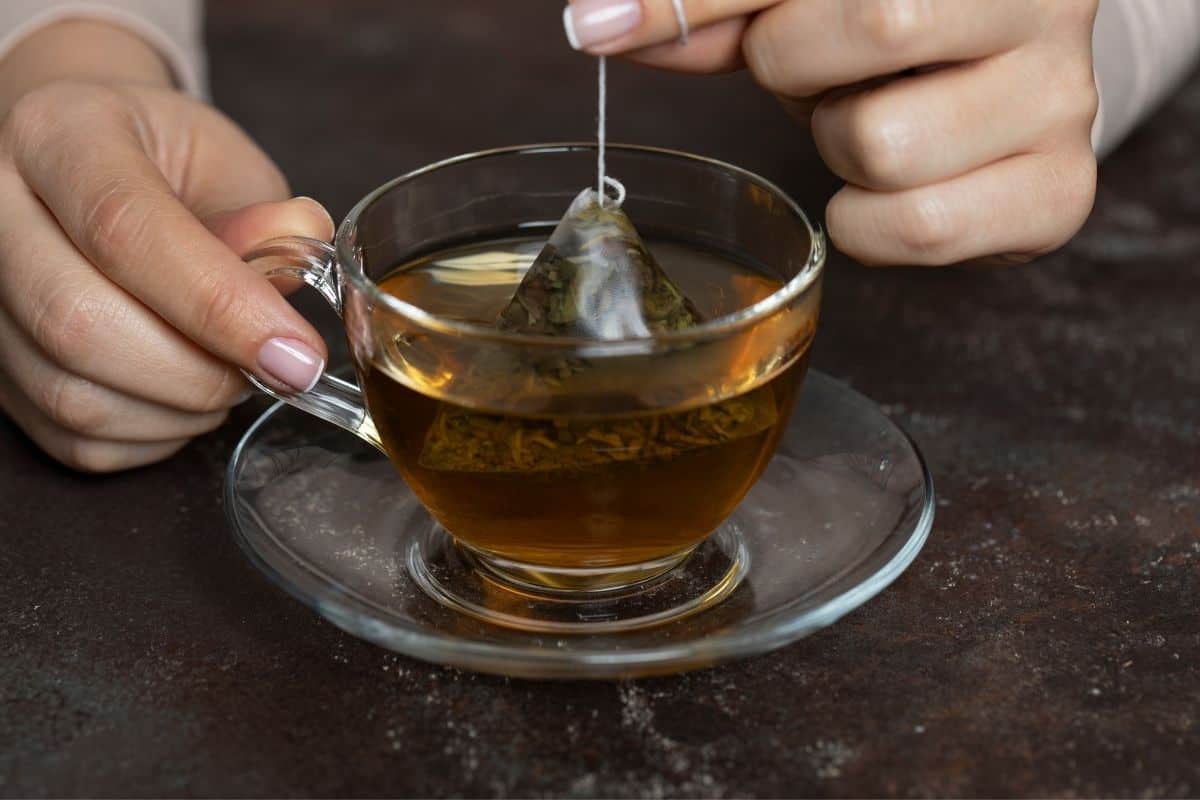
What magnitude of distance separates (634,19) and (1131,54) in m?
1.12

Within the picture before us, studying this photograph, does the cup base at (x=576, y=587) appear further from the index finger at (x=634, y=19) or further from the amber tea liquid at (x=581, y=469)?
the index finger at (x=634, y=19)

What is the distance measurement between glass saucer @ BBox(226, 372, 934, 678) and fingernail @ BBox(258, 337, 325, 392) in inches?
3.9

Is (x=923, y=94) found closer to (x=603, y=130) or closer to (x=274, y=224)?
(x=603, y=130)

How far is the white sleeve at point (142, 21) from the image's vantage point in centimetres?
160

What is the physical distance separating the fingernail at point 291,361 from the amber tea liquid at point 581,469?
0.20 feet

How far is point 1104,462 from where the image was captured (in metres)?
1.32

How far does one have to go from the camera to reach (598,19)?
99cm

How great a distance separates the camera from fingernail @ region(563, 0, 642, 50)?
3.22 ft

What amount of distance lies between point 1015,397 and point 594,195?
0.63 m

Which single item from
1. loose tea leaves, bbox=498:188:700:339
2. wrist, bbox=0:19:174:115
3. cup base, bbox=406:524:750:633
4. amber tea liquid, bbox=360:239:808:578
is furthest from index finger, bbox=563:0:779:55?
wrist, bbox=0:19:174:115

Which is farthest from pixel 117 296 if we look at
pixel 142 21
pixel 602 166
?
pixel 142 21

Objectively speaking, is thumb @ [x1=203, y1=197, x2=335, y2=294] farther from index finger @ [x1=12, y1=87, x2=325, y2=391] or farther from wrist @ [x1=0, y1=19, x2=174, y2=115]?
wrist @ [x1=0, y1=19, x2=174, y2=115]

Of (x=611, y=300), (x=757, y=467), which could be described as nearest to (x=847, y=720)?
(x=757, y=467)

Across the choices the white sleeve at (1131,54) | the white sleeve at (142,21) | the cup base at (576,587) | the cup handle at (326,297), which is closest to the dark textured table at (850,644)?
the cup base at (576,587)
